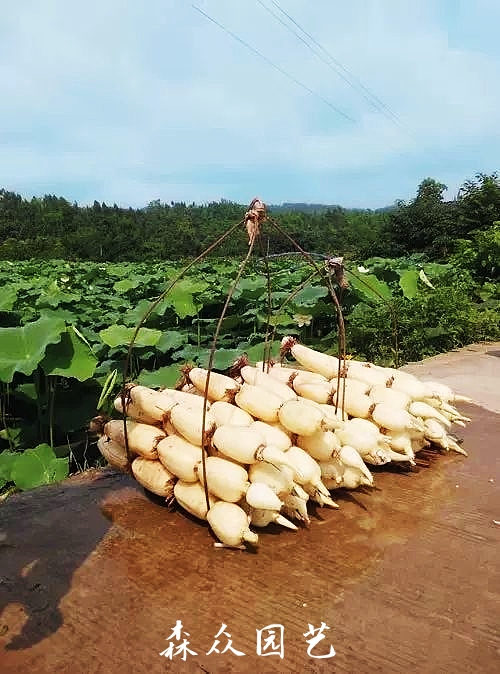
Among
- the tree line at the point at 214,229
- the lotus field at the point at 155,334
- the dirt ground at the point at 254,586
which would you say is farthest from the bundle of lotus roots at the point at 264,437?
the tree line at the point at 214,229

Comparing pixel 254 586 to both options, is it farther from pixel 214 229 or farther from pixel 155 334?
pixel 214 229

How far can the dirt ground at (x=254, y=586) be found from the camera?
1843mm

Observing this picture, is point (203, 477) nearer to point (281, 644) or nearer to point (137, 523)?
point (137, 523)

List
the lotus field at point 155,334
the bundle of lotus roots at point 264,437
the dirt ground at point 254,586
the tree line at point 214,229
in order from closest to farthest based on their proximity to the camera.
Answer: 1. the dirt ground at point 254,586
2. the bundle of lotus roots at point 264,437
3. the lotus field at point 155,334
4. the tree line at point 214,229

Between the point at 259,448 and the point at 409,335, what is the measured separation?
20.8 feet

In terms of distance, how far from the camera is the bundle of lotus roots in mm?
2502

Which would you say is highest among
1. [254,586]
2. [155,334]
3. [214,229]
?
[214,229]

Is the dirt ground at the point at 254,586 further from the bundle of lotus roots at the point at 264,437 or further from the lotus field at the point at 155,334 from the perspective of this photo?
the lotus field at the point at 155,334

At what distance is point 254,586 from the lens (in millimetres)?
2207

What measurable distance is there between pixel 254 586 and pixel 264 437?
622mm

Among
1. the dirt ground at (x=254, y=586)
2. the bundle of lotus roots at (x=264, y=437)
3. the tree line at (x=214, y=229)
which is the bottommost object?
the dirt ground at (x=254, y=586)

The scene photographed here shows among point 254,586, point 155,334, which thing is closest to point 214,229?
point 155,334

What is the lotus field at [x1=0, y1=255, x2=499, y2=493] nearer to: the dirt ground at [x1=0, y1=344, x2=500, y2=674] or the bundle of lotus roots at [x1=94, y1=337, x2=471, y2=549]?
the bundle of lotus roots at [x1=94, y1=337, x2=471, y2=549]

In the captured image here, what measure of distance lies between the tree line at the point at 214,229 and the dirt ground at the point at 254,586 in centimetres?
1238
